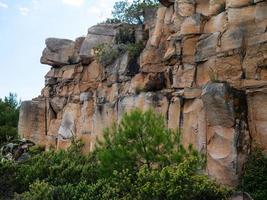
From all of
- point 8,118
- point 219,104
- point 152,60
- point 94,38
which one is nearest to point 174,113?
point 219,104

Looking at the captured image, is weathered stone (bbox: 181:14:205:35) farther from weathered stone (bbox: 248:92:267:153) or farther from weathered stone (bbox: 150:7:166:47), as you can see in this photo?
weathered stone (bbox: 248:92:267:153)

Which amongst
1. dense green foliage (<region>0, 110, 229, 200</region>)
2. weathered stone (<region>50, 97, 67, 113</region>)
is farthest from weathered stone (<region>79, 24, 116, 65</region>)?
dense green foliage (<region>0, 110, 229, 200</region>)

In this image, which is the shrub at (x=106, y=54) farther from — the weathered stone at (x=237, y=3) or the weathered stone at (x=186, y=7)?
the weathered stone at (x=237, y=3)

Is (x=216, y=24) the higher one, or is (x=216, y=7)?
(x=216, y=7)

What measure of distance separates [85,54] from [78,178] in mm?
11319

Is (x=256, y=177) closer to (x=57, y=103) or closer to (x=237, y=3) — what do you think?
(x=237, y=3)

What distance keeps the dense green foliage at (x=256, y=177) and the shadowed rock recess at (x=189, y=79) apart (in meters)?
0.51

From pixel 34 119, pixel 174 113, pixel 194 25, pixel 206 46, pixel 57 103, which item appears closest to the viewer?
pixel 206 46

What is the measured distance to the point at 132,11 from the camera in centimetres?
3338

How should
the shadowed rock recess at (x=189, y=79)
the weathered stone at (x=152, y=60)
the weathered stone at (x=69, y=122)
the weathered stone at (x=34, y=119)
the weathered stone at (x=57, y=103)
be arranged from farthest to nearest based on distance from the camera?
the weathered stone at (x=34, y=119), the weathered stone at (x=57, y=103), the weathered stone at (x=69, y=122), the weathered stone at (x=152, y=60), the shadowed rock recess at (x=189, y=79)

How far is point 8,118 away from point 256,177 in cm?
2936

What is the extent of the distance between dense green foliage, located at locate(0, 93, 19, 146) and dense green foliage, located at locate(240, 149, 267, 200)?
79.0 feet

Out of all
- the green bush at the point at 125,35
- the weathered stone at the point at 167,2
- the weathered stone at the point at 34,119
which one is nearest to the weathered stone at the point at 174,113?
the weathered stone at the point at 167,2

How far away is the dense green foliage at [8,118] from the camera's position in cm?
4038
